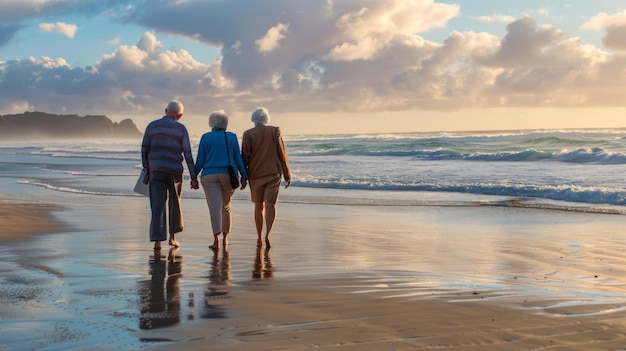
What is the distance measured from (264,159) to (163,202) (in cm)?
129

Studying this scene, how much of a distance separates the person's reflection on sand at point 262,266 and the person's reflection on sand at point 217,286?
0.27 meters

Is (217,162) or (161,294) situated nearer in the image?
(161,294)

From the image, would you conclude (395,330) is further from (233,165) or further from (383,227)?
(383,227)

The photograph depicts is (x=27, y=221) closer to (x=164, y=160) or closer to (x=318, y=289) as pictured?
(x=164, y=160)

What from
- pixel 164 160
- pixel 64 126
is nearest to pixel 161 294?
pixel 164 160

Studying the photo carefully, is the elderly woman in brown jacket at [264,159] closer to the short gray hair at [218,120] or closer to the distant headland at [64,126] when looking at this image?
the short gray hair at [218,120]

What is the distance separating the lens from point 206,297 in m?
5.46

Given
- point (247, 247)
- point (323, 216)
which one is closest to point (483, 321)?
point (247, 247)

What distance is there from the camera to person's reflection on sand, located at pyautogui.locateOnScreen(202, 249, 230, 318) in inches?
195

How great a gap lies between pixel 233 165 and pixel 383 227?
11.0 ft

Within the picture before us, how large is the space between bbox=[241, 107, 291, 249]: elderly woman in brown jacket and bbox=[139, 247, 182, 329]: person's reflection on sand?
1575mm

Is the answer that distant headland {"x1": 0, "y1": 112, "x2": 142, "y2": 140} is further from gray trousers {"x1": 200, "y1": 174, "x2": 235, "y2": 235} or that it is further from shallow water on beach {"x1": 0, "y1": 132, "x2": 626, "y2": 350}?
gray trousers {"x1": 200, "y1": 174, "x2": 235, "y2": 235}

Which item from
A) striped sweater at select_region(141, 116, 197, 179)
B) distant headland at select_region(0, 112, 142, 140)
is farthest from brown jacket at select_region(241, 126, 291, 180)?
distant headland at select_region(0, 112, 142, 140)

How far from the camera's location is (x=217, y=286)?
19.5 ft
